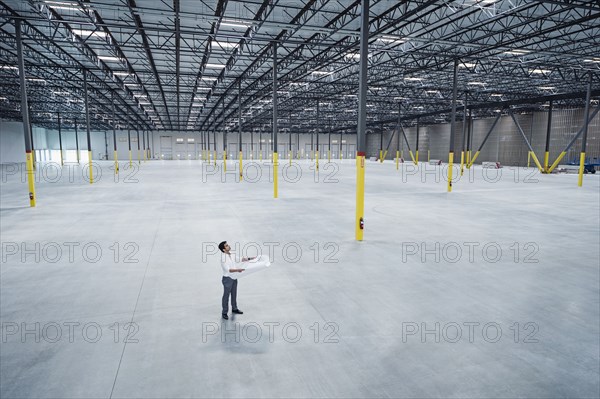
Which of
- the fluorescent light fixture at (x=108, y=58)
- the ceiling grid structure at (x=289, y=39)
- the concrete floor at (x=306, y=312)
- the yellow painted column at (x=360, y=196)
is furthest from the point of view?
the fluorescent light fixture at (x=108, y=58)

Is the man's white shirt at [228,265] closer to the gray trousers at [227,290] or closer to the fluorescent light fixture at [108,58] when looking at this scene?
the gray trousers at [227,290]

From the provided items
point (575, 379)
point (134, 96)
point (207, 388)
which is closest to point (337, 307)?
point (207, 388)

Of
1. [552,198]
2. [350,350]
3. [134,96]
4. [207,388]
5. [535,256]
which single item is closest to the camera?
[207,388]

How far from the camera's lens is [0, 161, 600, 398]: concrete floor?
423 centimetres

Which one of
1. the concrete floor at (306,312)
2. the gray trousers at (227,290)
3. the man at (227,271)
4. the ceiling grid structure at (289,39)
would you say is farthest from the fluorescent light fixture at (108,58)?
the gray trousers at (227,290)

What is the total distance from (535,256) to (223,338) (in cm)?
810

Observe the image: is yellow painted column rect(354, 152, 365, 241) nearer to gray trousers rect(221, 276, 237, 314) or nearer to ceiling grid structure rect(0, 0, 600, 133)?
gray trousers rect(221, 276, 237, 314)

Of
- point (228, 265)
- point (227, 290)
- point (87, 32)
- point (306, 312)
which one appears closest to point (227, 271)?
point (228, 265)

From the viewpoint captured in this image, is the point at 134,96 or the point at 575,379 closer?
the point at 575,379

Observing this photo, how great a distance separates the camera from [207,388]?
13.3 ft

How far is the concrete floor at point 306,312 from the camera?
423 cm

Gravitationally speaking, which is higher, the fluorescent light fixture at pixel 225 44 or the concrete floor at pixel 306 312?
the fluorescent light fixture at pixel 225 44

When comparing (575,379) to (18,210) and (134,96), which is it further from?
(134,96)

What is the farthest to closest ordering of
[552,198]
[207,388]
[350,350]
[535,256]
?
[552,198] < [535,256] < [350,350] < [207,388]
